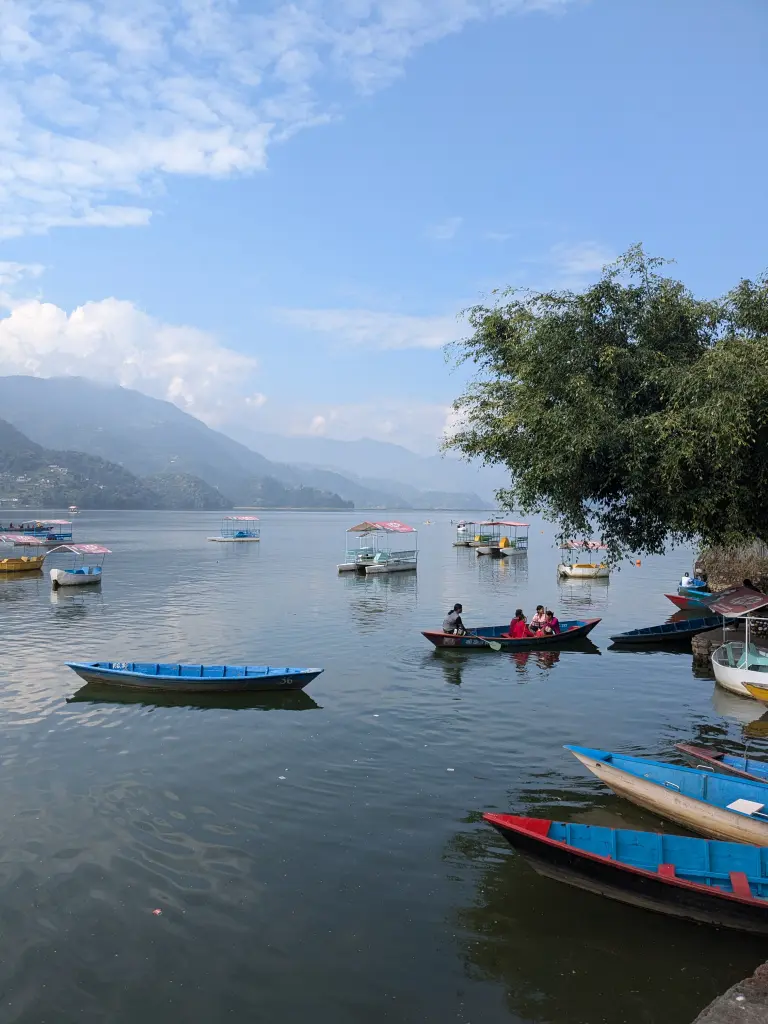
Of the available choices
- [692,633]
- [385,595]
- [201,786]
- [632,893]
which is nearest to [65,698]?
[201,786]

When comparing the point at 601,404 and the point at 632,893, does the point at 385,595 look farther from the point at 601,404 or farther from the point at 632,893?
the point at 632,893

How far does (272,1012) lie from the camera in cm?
885

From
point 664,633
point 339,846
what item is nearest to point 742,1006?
point 339,846

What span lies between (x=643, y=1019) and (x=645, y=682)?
59.3 ft

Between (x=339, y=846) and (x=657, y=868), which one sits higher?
(x=657, y=868)

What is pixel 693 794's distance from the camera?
13.5 m

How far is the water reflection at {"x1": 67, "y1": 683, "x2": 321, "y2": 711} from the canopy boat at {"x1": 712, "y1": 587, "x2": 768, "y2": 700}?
13.4 meters

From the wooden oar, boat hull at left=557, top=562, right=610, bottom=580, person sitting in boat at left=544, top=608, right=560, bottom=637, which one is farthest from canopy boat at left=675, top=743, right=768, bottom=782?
boat hull at left=557, top=562, right=610, bottom=580

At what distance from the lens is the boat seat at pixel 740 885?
9.99 metres

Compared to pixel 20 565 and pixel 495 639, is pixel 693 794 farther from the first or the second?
pixel 20 565

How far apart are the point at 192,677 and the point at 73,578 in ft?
117

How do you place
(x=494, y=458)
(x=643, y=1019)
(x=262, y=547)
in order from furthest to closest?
(x=262, y=547)
(x=494, y=458)
(x=643, y=1019)

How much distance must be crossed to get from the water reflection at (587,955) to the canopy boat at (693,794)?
229cm

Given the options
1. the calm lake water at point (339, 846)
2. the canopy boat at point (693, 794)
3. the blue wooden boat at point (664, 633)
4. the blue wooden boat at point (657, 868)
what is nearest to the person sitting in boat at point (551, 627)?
the calm lake water at point (339, 846)
